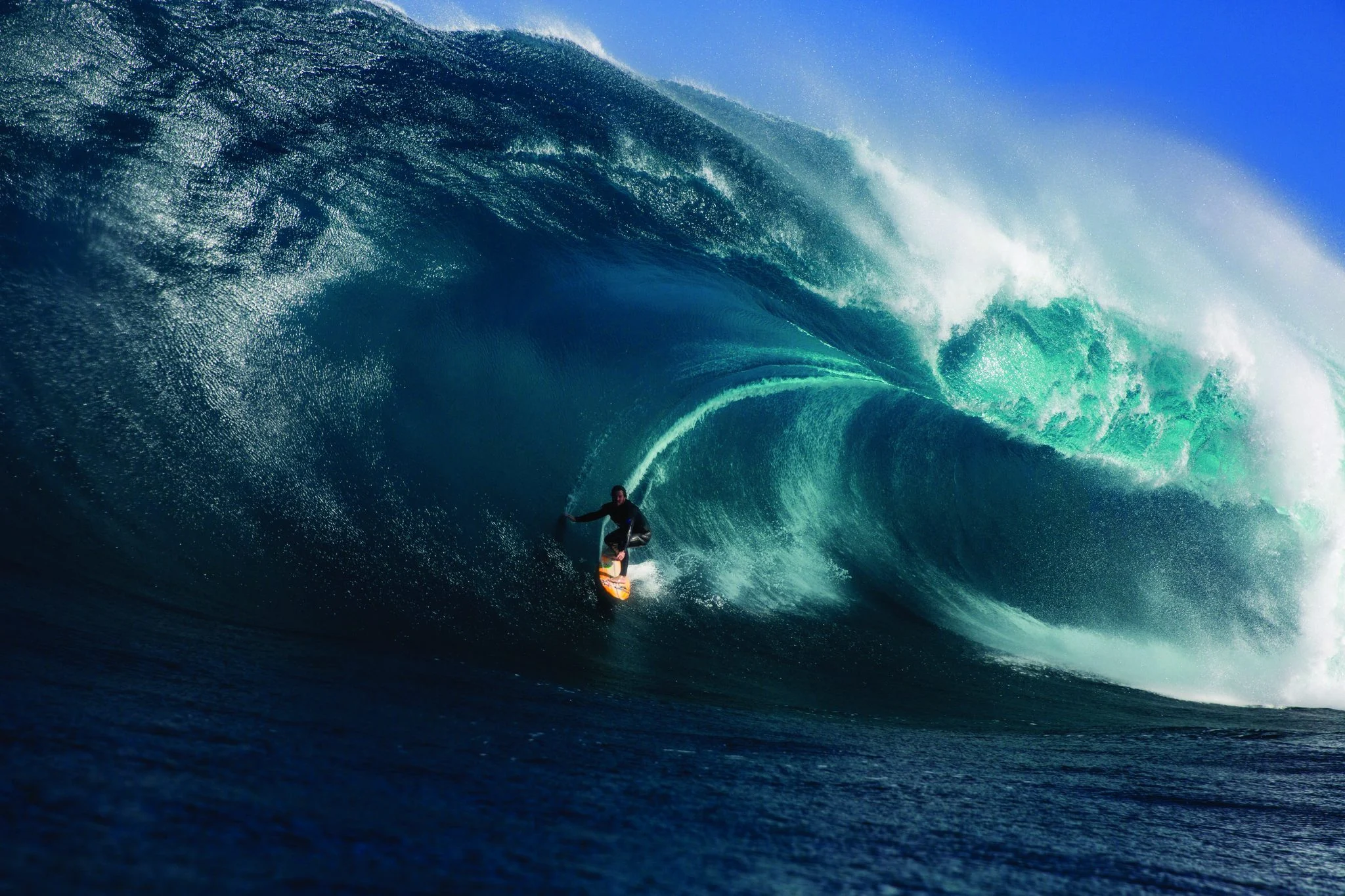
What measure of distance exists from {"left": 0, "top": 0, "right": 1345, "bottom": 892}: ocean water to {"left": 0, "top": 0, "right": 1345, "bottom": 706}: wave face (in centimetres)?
5

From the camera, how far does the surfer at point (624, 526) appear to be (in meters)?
6.79

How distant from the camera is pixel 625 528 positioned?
6801 mm

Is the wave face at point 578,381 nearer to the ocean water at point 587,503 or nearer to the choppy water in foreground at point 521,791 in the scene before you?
the ocean water at point 587,503

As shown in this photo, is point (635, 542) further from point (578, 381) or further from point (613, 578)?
point (578, 381)

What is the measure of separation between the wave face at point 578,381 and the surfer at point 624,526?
13.1 inches

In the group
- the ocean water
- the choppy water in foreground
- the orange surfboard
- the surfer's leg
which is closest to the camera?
the choppy water in foreground

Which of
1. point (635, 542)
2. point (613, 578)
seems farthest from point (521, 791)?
point (635, 542)

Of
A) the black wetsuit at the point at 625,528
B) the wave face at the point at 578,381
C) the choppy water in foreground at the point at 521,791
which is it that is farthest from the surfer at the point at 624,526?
the choppy water in foreground at the point at 521,791

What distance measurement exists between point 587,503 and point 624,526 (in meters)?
0.78

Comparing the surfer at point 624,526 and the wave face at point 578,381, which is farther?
the surfer at point 624,526

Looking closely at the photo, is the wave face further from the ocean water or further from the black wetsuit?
the black wetsuit

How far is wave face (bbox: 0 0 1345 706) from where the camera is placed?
607 cm

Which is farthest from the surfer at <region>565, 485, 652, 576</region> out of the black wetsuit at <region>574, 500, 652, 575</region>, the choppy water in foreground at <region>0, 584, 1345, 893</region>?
the choppy water in foreground at <region>0, 584, 1345, 893</region>

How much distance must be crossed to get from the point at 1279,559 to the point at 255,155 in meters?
12.1
